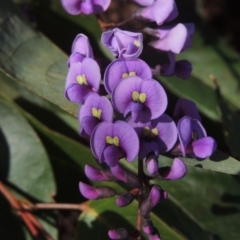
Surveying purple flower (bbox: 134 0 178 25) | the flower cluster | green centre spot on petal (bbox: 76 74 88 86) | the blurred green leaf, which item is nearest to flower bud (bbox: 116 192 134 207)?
the flower cluster

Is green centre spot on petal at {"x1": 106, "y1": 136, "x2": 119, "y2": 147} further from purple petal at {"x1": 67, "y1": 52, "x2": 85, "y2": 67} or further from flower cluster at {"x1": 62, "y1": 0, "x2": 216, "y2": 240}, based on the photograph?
purple petal at {"x1": 67, "y1": 52, "x2": 85, "y2": 67}

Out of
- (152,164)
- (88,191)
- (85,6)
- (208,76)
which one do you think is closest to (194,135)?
(152,164)

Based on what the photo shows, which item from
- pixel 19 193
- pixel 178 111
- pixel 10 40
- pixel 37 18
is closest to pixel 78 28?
pixel 37 18

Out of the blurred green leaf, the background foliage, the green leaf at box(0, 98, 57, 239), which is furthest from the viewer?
the blurred green leaf

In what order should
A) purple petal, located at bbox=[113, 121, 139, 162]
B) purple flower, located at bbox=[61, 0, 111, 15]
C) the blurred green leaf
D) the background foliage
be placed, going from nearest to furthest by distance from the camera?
1. purple petal, located at bbox=[113, 121, 139, 162]
2. purple flower, located at bbox=[61, 0, 111, 15]
3. the background foliage
4. the blurred green leaf

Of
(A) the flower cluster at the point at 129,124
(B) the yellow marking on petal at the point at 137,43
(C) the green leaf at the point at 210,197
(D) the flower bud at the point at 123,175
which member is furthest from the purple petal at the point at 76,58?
(C) the green leaf at the point at 210,197

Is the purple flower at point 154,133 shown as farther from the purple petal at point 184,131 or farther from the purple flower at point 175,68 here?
the purple flower at point 175,68
